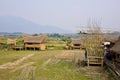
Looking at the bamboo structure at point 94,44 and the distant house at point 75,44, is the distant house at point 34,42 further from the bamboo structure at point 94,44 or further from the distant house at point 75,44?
the bamboo structure at point 94,44

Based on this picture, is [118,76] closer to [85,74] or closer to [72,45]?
[85,74]

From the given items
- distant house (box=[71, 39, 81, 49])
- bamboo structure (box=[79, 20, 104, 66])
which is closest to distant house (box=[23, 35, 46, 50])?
Answer: distant house (box=[71, 39, 81, 49])

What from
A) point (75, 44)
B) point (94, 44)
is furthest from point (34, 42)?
point (94, 44)

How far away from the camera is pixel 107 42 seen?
23844 mm

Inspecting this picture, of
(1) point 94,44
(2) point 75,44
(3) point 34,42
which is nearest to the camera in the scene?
(1) point 94,44

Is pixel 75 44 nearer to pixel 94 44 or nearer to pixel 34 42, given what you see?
pixel 34 42

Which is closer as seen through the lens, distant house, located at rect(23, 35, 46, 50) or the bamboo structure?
the bamboo structure

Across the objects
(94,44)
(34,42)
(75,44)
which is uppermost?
(94,44)

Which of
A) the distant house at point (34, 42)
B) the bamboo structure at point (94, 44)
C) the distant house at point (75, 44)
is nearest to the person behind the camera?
the bamboo structure at point (94, 44)

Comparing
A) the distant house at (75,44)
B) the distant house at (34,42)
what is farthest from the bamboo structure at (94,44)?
the distant house at (75,44)

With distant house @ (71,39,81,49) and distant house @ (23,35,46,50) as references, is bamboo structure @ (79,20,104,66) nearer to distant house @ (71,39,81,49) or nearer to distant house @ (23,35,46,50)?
distant house @ (23,35,46,50)

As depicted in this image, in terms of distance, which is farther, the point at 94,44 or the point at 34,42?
the point at 34,42

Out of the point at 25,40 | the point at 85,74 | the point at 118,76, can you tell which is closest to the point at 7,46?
the point at 25,40

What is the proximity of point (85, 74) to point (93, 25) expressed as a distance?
6.53m
